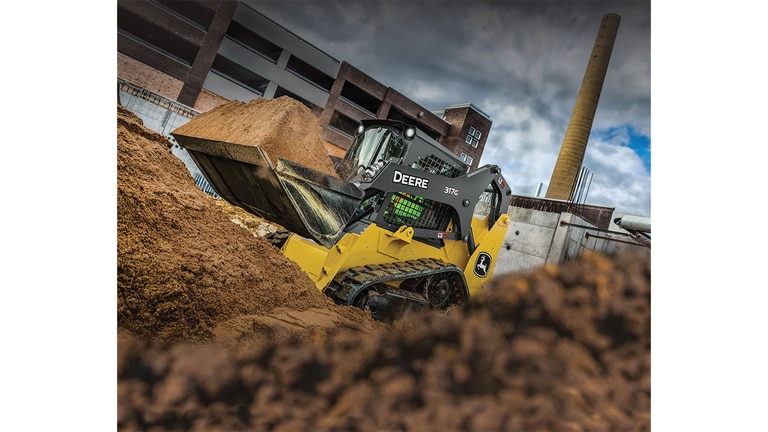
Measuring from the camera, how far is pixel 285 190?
1.81 metres

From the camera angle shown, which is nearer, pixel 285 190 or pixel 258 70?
pixel 285 190

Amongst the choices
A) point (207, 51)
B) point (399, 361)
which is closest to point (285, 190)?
point (399, 361)

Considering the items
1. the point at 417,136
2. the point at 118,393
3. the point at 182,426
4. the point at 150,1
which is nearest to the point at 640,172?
the point at 417,136

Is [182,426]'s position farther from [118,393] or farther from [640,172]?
[640,172]

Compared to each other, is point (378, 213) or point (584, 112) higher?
point (584, 112)

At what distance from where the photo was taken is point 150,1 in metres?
1.90

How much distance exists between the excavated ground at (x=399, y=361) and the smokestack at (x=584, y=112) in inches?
27.7

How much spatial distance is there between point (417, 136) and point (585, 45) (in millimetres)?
1026

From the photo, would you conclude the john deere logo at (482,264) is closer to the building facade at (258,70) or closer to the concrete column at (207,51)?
the building facade at (258,70)

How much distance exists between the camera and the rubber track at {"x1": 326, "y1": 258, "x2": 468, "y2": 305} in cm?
212

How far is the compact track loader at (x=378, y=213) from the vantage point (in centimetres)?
196

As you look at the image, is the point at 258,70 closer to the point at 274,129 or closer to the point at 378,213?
the point at 274,129

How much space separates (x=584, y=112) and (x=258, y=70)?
88.2 inches

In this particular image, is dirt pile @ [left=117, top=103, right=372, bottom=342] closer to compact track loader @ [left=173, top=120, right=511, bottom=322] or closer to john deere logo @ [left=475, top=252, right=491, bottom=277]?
compact track loader @ [left=173, top=120, right=511, bottom=322]
